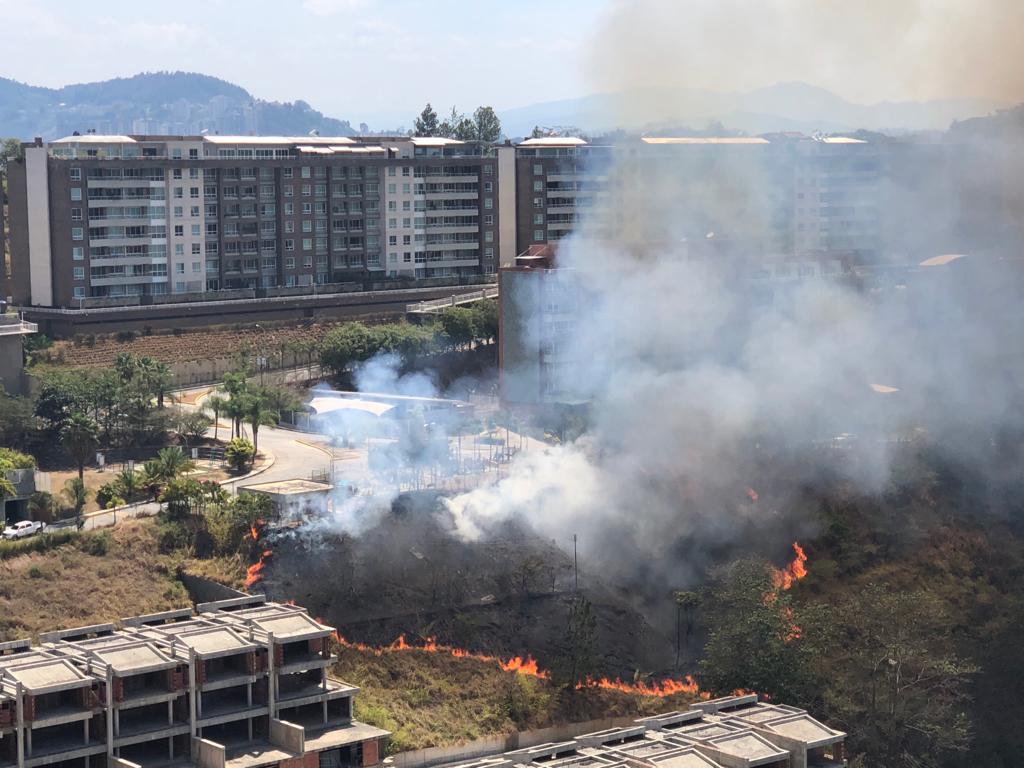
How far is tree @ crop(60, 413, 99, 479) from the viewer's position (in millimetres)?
36469

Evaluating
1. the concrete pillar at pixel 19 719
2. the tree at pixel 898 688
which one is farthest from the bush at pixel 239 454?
the concrete pillar at pixel 19 719

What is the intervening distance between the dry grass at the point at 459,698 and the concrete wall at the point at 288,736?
2870 millimetres

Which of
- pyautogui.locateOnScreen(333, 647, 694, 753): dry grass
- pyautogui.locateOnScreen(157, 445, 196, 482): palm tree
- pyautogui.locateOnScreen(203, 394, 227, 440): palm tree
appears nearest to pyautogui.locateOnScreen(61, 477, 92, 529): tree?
pyautogui.locateOnScreen(157, 445, 196, 482): palm tree

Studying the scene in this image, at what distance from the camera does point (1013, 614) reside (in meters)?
34.7

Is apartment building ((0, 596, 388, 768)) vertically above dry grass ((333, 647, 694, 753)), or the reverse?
apartment building ((0, 596, 388, 768))

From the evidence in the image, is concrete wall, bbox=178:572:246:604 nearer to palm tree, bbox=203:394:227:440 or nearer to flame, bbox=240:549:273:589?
flame, bbox=240:549:273:589

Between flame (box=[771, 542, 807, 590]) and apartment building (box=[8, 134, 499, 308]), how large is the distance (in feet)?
73.4

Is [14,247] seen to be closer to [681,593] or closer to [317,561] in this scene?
[317,561]

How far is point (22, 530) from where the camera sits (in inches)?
1309

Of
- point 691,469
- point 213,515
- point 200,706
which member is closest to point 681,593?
point 691,469

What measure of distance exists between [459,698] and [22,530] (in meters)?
8.73

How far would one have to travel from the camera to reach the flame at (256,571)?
106 ft

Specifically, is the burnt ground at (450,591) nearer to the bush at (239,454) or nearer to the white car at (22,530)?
the white car at (22,530)

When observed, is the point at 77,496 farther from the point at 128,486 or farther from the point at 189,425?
the point at 189,425
